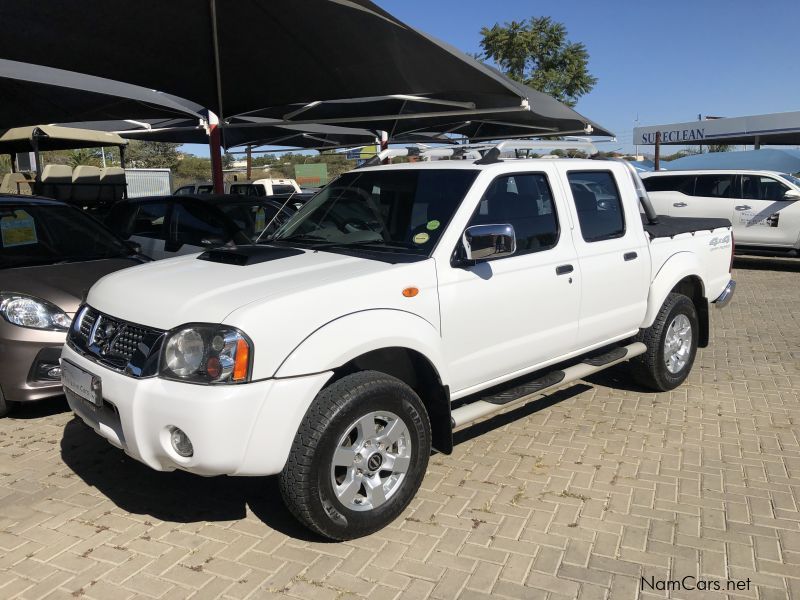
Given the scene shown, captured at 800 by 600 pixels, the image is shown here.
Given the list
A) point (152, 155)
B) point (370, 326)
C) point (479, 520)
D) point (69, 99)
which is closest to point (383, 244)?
point (370, 326)

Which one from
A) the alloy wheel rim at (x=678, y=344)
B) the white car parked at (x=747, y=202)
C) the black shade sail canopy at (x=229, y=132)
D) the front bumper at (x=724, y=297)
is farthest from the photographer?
the black shade sail canopy at (x=229, y=132)

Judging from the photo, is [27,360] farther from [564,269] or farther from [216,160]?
[216,160]

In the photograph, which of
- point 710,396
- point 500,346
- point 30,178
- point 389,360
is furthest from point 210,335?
point 30,178

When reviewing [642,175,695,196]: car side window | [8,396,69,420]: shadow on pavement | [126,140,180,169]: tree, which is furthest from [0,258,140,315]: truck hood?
[126,140,180,169]: tree

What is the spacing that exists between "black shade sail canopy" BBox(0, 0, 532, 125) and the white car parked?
6.79 metres

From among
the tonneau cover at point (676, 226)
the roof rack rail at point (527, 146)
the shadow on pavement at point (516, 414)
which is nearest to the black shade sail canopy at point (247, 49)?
the roof rack rail at point (527, 146)

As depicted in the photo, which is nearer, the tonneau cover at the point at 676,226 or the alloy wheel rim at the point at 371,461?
the alloy wheel rim at the point at 371,461

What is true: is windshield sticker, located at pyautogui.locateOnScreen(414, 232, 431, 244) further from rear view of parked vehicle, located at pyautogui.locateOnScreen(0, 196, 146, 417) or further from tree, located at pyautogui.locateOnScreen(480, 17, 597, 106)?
tree, located at pyautogui.locateOnScreen(480, 17, 597, 106)

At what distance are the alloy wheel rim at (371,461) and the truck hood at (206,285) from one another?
74 centimetres

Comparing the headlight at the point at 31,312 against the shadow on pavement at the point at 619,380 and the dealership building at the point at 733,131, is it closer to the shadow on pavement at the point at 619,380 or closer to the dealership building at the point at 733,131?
the shadow on pavement at the point at 619,380

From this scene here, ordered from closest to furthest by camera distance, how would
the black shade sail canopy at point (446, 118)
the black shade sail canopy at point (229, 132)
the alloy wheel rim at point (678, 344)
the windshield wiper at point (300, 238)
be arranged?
1. the windshield wiper at point (300, 238)
2. the alloy wheel rim at point (678, 344)
3. the black shade sail canopy at point (446, 118)
4. the black shade sail canopy at point (229, 132)

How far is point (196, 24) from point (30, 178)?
596 inches

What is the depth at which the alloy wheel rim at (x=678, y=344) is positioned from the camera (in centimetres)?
561

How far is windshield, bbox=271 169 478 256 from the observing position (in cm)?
397
